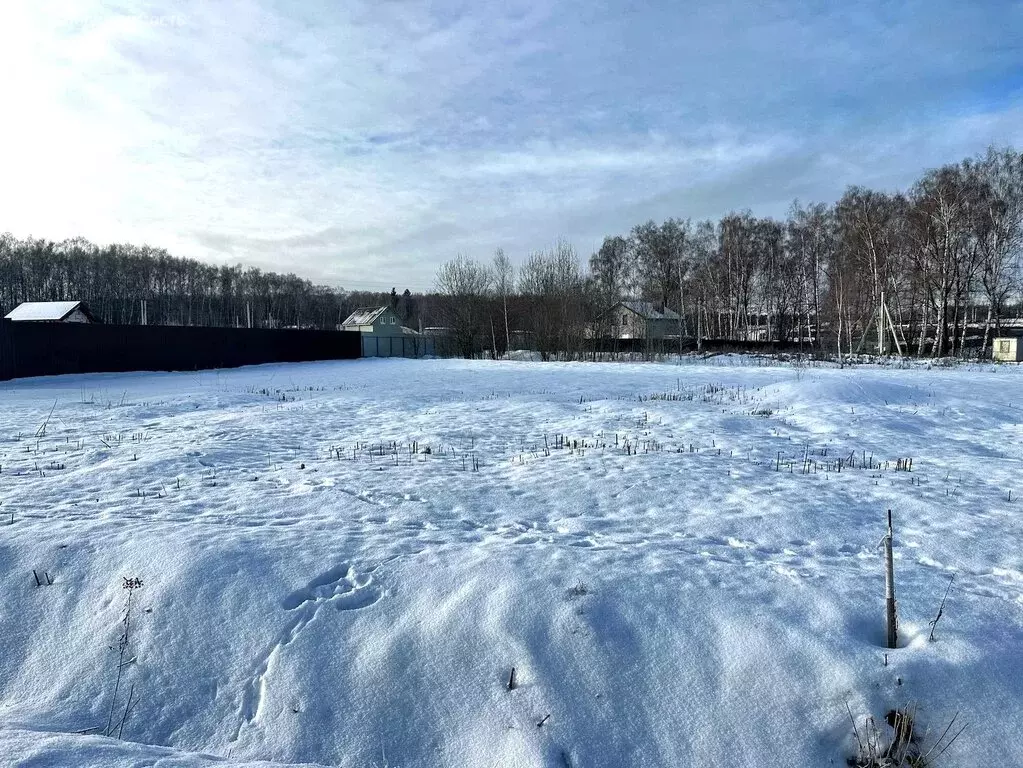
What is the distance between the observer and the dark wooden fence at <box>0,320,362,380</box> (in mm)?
19516

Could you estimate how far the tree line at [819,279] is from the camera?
30.9 metres

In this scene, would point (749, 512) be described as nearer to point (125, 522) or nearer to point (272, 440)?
point (125, 522)

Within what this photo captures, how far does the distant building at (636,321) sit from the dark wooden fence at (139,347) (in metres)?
16.3

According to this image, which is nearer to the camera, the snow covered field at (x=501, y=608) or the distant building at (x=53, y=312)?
the snow covered field at (x=501, y=608)

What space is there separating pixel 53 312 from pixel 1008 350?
160ft

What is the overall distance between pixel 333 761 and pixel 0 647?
1972 millimetres

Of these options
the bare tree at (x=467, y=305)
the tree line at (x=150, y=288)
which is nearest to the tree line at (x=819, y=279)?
the bare tree at (x=467, y=305)

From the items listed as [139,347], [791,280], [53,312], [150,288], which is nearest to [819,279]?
[791,280]

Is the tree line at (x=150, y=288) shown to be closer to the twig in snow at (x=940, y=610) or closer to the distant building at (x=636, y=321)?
the distant building at (x=636, y=321)

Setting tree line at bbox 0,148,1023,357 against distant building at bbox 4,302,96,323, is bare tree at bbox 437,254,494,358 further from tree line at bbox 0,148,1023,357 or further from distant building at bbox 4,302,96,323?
distant building at bbox 4,302,96,323

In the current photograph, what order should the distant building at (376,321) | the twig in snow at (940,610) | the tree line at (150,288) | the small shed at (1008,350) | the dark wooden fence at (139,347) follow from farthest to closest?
the tree line at (150,288)
the distant building at (376,321)
the small shed at (1008,350)
the dark wooden fence at (139,347)
the twig in snow at (940,610)

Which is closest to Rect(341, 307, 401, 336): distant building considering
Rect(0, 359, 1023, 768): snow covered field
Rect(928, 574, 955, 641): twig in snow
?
Rect(0, 359, 1023, 768): snow covered field

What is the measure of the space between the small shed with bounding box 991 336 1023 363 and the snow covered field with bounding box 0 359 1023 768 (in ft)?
78.7

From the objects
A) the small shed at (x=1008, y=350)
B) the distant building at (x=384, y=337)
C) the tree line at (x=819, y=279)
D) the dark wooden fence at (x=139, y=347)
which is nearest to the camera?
the dark wooden fence at (x=139, y=347)
